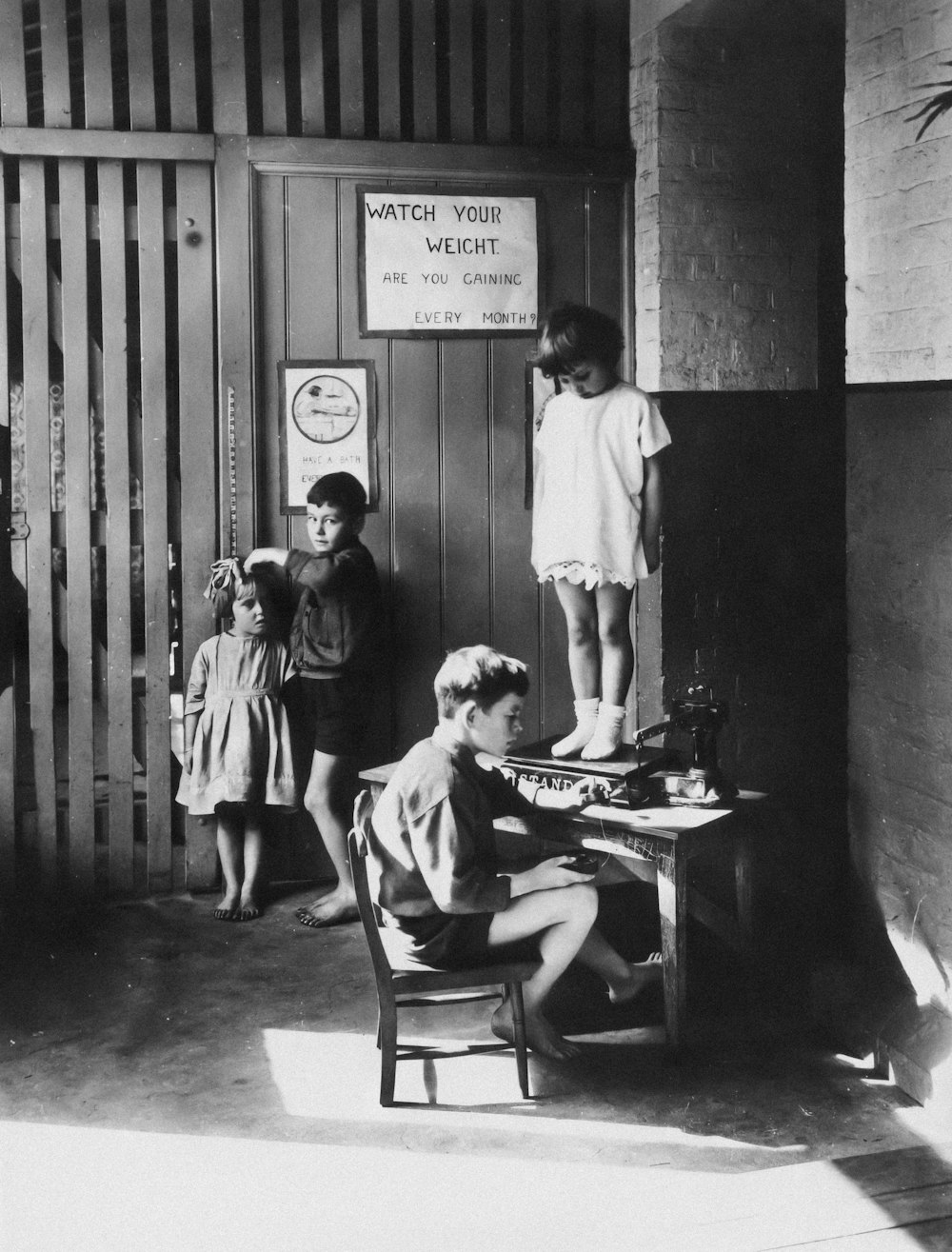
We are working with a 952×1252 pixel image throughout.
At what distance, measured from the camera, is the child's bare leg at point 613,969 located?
388cm

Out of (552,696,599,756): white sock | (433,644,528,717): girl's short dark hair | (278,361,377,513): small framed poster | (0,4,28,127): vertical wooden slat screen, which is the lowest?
(552,696,599,756): white sock

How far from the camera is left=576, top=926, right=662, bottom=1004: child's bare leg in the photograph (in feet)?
12.7

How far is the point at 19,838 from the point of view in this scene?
4.97 metres

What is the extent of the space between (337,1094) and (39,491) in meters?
2.50

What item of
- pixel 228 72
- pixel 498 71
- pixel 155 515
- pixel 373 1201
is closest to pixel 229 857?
pixel 155 515

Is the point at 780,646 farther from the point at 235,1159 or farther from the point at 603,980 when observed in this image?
the point at 235,1159

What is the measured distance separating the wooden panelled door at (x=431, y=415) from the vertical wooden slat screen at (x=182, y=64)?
0.37 meters

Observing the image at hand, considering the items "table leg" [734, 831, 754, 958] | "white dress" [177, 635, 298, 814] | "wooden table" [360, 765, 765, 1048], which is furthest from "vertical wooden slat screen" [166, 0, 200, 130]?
"table leg" [734, 831, 754, 958]

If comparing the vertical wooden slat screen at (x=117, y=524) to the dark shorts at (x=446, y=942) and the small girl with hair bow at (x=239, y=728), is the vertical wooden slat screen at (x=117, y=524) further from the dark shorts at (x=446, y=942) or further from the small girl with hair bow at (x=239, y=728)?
the dark shorts at (x=446, y=942)

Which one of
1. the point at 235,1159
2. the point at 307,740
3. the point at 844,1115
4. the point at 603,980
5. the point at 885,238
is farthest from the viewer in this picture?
the point at 307,740

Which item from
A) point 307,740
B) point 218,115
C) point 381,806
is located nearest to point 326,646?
point 307,740

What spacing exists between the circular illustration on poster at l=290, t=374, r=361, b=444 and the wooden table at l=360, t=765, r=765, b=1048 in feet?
4.54

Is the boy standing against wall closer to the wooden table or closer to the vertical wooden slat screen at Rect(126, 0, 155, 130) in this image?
the wooden table

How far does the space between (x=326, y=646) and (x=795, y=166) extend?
7.93 ft
